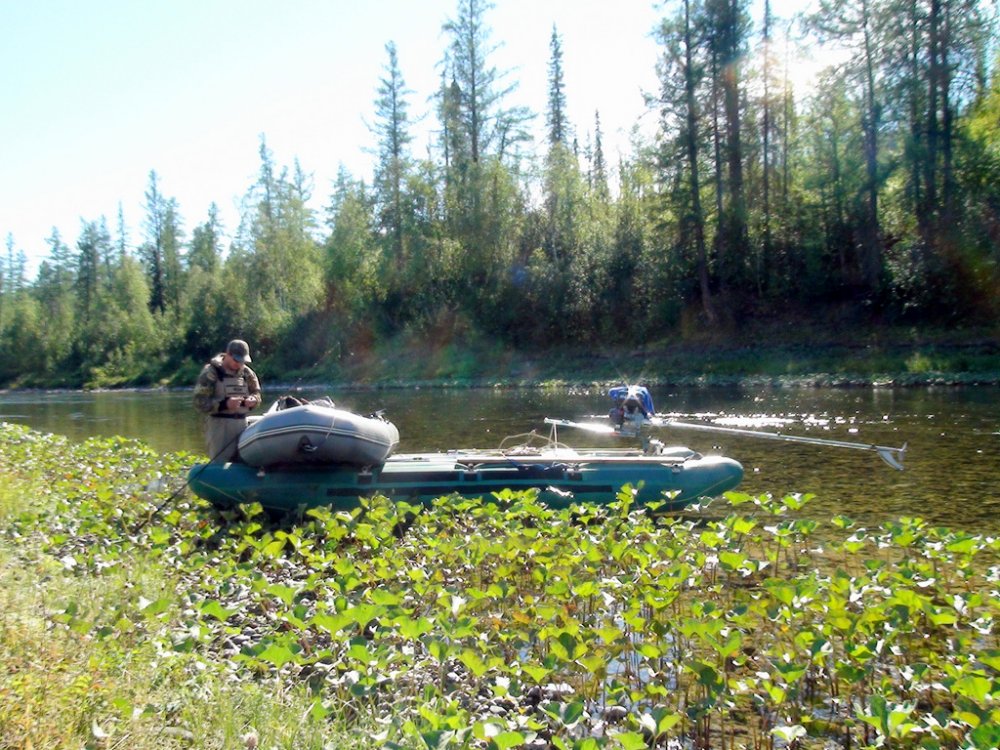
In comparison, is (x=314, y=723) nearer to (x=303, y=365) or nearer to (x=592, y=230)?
(x=592, y=230)

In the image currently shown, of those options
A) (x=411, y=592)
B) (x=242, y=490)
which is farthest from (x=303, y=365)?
(x=411, y=592)

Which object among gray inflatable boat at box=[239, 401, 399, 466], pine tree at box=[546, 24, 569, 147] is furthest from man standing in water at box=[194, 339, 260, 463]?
pine tree at box=[546, 24, 569, 147]

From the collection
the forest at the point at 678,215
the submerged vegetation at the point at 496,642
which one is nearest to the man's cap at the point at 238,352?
the submerged vegetation at the point at 496,642

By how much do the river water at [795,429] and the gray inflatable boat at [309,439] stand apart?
467 centimetres

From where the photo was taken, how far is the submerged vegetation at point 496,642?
2.99 meters

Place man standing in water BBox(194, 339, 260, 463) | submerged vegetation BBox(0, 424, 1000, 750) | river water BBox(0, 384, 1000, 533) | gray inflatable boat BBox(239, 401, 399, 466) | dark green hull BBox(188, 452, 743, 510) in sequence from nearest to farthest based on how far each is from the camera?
submerged vegetation BBox(0, 424, 1000, 750), gray inflatable boat BBox(239, 401, 399, 466), dark green hull BBox(188, 452, 743, 510), man standing in water BBox(194, 339, 260, 463), river water BBox(0, 384, 1000, 533)

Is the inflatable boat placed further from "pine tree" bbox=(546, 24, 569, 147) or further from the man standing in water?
"pine tree" bbox=(546, 24, 569, 147)

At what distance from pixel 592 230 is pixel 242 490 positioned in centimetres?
2822

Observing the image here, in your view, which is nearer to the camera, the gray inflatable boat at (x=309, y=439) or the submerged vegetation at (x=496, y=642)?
the submerged vegetation at (x=496, y=642)

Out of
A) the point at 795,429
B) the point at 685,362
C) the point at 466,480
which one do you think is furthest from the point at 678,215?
the point at 466,480

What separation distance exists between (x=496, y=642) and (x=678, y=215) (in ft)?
91.2

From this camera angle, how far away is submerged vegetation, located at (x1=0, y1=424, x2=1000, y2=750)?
2.99 metres

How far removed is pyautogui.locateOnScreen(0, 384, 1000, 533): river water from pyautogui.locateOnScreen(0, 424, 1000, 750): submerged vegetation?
2.46 m

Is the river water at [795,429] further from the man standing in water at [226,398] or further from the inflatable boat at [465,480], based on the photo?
the man standing in water at [226,398]
